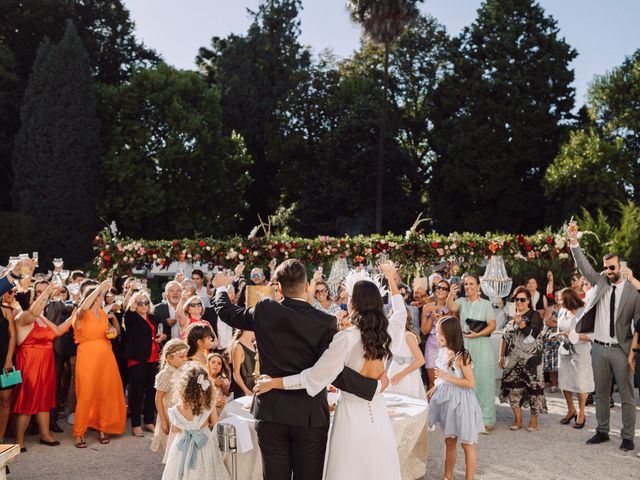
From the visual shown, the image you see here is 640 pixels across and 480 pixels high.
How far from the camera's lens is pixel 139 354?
7547 mm

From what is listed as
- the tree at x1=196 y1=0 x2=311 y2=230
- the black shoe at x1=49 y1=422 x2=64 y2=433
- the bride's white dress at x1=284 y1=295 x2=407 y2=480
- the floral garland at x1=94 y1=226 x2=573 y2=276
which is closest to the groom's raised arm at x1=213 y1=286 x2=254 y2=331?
the bride's white dress at x1=284 y1=295 x2=407 y2=480

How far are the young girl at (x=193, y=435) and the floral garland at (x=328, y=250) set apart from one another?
710 centimetres

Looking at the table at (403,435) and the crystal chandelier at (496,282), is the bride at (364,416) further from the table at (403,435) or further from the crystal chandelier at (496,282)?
the crystal chandelier at (496,282)

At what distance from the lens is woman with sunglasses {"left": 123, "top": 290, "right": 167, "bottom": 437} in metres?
7.54

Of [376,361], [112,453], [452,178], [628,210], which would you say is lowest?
[112,453]

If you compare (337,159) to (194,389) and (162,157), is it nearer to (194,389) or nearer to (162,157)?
(162,157)

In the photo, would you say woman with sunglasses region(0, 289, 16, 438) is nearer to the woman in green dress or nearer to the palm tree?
the woman in green dress

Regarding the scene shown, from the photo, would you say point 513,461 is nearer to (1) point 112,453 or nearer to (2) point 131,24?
(1) point 112,453

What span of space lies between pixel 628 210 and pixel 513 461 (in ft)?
38.1

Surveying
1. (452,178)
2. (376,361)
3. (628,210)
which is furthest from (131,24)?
(376,361)

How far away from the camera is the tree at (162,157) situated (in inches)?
1058

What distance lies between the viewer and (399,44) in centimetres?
3325

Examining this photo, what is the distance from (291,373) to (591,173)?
24635mm

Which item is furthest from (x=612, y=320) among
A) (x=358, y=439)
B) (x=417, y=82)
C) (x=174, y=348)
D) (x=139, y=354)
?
(x=417, y=82)
